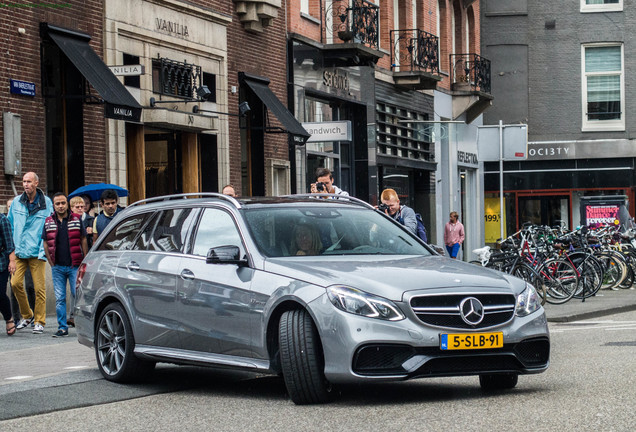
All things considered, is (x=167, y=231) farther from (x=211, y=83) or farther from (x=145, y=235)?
(x=211, y=83)

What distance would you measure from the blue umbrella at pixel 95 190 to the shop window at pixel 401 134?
513 inches

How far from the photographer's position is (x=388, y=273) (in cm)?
850

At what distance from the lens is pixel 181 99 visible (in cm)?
2183

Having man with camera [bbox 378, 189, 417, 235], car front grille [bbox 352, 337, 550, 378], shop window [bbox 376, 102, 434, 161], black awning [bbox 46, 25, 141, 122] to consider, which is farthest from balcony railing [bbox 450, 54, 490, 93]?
car front grille [bbox 352, 337, 550, 378]

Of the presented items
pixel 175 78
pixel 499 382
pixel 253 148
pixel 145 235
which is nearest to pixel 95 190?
pixel 175 78

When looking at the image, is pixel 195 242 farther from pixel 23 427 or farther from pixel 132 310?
pixel 23 427

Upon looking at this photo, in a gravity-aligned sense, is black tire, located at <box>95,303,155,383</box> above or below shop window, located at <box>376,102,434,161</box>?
below

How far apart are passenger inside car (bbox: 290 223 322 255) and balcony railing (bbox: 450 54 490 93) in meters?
28.3

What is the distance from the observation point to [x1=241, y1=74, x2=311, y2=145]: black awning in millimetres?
24266

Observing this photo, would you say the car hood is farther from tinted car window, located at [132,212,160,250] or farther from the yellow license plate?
tinted car window, located at [132,212,160,250]

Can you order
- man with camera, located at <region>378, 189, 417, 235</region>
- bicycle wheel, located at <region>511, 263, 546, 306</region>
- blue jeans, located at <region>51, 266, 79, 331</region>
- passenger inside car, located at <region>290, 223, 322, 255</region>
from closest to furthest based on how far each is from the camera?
passenger inside car, located at <region>290, 223, 322, 255</region> < man with camera, located at <region>378, 189, 417, 235</region> < blue jeans, located at <region>51, 266, 79, 331</region> < bicycle wheel, located at <region>511, 263, 546, 306</region>

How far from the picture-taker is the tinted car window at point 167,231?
10.0 metres

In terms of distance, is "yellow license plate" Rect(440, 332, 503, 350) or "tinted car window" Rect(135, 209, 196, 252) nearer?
"yellow license plate" Rect(440, 332, 503, 350)

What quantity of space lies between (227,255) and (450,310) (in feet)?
5.69
